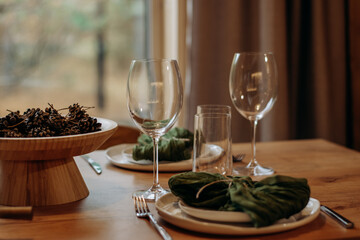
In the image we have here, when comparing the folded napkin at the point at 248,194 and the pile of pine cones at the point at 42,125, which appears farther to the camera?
the pile of pine cones at the point at 42,125

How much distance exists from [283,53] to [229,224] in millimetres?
1626

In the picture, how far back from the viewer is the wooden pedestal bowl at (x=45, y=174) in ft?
2.51

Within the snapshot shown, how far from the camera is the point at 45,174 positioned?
799 mm

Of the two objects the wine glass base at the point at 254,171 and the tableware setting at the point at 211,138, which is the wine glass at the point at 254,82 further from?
the tableware setting at the point at 211,138

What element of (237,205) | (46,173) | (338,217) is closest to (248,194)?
(237,205)

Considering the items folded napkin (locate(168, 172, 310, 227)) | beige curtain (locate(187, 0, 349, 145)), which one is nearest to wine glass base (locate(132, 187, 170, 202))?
folded napkin (locate(168, 172, 310, 227))

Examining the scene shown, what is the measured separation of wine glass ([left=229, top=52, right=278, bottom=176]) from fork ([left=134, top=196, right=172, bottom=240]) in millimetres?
319

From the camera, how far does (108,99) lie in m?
2.54

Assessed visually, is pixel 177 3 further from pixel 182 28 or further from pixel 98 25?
pixel 98 25

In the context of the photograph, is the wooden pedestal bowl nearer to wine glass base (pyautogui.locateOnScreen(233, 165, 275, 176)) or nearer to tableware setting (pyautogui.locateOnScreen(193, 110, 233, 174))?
tableware setting (pyautogui.locateOnScreen(193, 110, 233, 174))

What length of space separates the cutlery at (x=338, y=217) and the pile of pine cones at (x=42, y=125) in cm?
43

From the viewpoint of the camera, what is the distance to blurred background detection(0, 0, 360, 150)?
2.19 meters

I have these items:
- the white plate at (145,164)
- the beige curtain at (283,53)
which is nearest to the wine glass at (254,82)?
the white plate at (145,164)

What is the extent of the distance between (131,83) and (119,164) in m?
0.32
